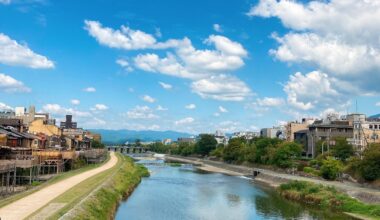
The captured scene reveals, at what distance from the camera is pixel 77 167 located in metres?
73.8

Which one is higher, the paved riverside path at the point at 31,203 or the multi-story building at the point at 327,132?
the multi-story building at the point at 327,132

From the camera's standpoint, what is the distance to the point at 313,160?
268 feet

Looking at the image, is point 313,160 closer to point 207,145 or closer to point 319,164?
point 319,164

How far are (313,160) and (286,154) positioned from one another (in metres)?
8.43

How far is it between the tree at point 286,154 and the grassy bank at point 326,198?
1088 inches

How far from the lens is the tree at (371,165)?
175ft

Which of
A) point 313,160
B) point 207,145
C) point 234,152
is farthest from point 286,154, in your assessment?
point 207,145

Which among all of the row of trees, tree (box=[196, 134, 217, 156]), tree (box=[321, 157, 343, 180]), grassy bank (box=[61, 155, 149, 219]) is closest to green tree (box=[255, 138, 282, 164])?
the row of trees

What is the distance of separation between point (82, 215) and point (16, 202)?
5.08m

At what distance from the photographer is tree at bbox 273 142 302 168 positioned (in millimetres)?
88519

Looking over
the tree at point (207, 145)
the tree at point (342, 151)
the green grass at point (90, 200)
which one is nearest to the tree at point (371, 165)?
the tree at point (342, 151)

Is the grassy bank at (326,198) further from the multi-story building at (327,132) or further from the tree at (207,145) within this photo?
the tree at (207,145)

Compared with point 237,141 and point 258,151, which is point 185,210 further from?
point 237,141

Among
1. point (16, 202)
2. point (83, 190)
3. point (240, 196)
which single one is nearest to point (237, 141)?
point (240, 196)
